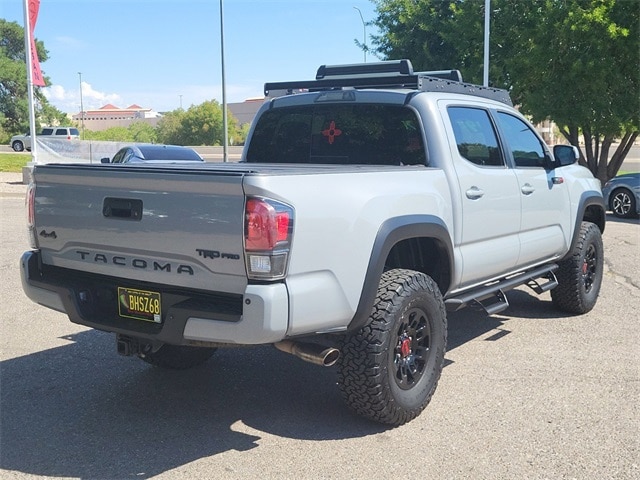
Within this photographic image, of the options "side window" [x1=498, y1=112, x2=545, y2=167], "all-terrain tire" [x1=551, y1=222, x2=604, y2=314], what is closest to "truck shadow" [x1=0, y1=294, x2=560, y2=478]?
"side window" [x1=498, y1=112, x2=545, y2=167]

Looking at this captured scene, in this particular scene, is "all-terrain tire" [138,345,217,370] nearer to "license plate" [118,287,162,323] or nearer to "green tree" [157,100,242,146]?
"license plate" [118,287,162,323]

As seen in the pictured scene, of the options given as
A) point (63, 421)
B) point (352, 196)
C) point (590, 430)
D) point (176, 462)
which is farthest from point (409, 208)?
point (63, 421)

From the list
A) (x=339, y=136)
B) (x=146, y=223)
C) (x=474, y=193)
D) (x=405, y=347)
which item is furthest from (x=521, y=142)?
(x=146, y=223)

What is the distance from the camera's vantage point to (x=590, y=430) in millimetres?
3947

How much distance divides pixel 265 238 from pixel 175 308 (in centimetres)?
64

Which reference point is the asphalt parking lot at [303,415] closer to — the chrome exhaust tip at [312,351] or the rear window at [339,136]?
the chrome exhaust tip at [312,351]

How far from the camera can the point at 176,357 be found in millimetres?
4957

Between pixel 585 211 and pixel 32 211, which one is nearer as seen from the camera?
pixel 32 211

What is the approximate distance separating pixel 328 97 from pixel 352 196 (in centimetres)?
168

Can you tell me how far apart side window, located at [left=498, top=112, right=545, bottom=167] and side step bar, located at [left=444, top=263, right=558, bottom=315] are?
925 millimetres

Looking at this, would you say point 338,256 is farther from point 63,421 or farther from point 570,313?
point 570,313

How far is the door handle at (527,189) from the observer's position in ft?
17.9

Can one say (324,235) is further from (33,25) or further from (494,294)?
(33,25)

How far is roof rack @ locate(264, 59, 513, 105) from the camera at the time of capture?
5.02 meters
